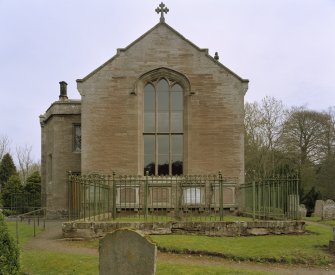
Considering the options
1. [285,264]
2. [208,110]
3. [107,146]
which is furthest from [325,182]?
[285,264]

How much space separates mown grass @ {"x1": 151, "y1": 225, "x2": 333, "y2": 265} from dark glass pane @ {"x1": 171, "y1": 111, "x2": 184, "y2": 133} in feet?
32.5

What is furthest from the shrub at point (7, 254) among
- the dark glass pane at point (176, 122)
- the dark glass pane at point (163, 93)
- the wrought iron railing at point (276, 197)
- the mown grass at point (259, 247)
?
the dark glass pane at point (163, 93)

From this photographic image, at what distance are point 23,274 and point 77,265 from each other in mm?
1177

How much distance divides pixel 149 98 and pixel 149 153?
2.89m

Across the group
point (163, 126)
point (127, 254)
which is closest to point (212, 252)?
point (127, 254)

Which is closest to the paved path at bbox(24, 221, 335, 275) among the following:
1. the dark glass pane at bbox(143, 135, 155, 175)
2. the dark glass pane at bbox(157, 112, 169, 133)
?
the dark glass pane at bbox(143, 135, 155, 175)

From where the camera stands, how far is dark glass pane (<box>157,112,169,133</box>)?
23078mm

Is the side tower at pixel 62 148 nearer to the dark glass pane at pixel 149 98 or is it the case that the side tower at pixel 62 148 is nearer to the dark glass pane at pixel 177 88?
the dark glass pane at pixel 149 98

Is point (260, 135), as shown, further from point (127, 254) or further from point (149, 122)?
point (127, 254)

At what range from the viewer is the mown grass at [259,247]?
11297 millimetres

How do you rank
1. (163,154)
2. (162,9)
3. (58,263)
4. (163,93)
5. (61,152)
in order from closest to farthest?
(58,263) < (163,154) < (163,93) < (162,9) < (61,152)

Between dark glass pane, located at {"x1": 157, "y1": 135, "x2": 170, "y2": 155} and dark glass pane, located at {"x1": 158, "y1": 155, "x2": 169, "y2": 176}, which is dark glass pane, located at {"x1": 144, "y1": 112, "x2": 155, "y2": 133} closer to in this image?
dark glass pane, located at {"x1": 157, "y1": 135, "x2": 170, "y2": 155}

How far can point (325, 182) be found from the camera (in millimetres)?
42438

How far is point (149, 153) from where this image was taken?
2297 cm
